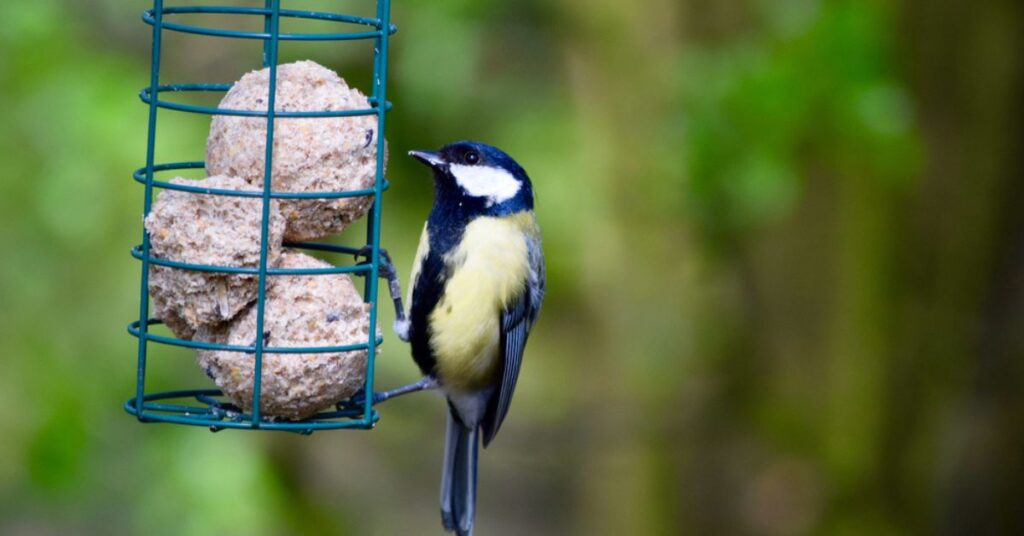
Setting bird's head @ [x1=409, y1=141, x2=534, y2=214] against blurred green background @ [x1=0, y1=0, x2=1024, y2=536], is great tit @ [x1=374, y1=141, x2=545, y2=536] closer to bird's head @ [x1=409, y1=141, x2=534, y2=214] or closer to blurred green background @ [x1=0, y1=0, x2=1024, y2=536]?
bird's head @ [x1=409, y1=141, x2=534, y2=214]

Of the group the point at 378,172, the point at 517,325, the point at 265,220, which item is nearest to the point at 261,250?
the point at 265,220

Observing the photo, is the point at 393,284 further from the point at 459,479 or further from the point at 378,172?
the point at 459,479

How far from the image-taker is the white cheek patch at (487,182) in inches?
171

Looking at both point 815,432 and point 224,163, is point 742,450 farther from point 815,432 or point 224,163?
point 224,163

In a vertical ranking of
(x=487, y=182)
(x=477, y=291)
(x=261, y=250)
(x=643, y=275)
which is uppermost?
(x=487, y=182)

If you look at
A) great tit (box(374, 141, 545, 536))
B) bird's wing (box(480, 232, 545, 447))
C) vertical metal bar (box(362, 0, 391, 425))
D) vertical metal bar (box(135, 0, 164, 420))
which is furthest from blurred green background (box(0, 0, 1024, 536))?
vertical metal bar (box(362, 0, 391, 425))

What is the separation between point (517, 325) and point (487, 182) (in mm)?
555

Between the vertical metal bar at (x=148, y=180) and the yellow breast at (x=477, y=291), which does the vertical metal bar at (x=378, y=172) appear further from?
the vertical metal bar at (x=148, y=180)

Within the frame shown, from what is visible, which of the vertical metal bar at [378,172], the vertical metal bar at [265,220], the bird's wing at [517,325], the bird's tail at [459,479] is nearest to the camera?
the vertical metal bar at [265,220]

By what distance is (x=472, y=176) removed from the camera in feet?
14.3

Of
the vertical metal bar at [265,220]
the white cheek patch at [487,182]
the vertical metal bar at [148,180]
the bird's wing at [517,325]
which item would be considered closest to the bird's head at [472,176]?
the white cheek patch at [487,182]

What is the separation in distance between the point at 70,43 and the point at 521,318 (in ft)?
9.06

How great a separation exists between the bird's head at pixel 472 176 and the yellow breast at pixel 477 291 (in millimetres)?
63

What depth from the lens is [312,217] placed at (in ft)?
12.5
